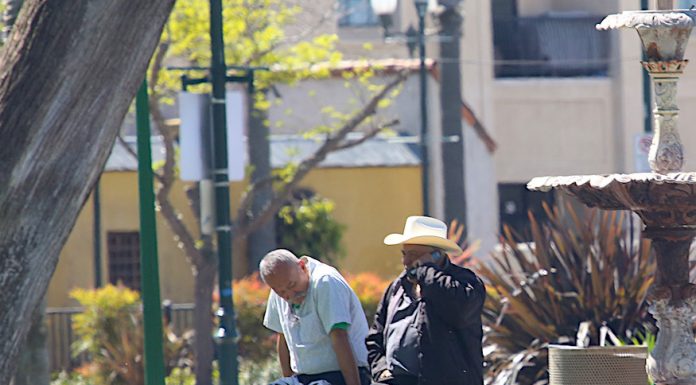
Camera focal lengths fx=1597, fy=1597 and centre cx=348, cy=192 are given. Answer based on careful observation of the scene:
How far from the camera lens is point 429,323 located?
7629mm

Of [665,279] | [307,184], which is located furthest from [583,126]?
[665,279]

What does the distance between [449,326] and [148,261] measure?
145 inches

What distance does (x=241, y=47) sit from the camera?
1909 cm

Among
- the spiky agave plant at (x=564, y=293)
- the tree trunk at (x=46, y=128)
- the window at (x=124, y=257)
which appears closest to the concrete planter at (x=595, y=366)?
the spiky agave plant at (x=564, y=293)

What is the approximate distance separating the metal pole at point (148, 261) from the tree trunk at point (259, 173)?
363 inches

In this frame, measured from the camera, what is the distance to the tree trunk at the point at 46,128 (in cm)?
677

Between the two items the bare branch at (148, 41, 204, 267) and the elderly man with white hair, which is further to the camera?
the bare branch at (148, 41, 204, 267)

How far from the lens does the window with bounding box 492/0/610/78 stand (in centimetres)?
3378

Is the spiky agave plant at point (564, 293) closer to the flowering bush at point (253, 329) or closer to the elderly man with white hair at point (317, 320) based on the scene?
the elderly man with white hair at point (317, 320)

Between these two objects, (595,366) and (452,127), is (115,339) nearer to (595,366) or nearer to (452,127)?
(452,127)

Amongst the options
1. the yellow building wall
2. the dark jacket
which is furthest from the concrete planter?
the yellow building wall

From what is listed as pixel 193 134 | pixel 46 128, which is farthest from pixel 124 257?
pixel 46 128

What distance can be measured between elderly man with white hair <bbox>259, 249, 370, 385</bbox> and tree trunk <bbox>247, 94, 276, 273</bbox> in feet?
40.2

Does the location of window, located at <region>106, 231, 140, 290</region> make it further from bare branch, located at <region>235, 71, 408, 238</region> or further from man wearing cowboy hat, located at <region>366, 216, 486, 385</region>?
man wearing cowboy hat, located at <region>366, 216, 486, 385</region>
